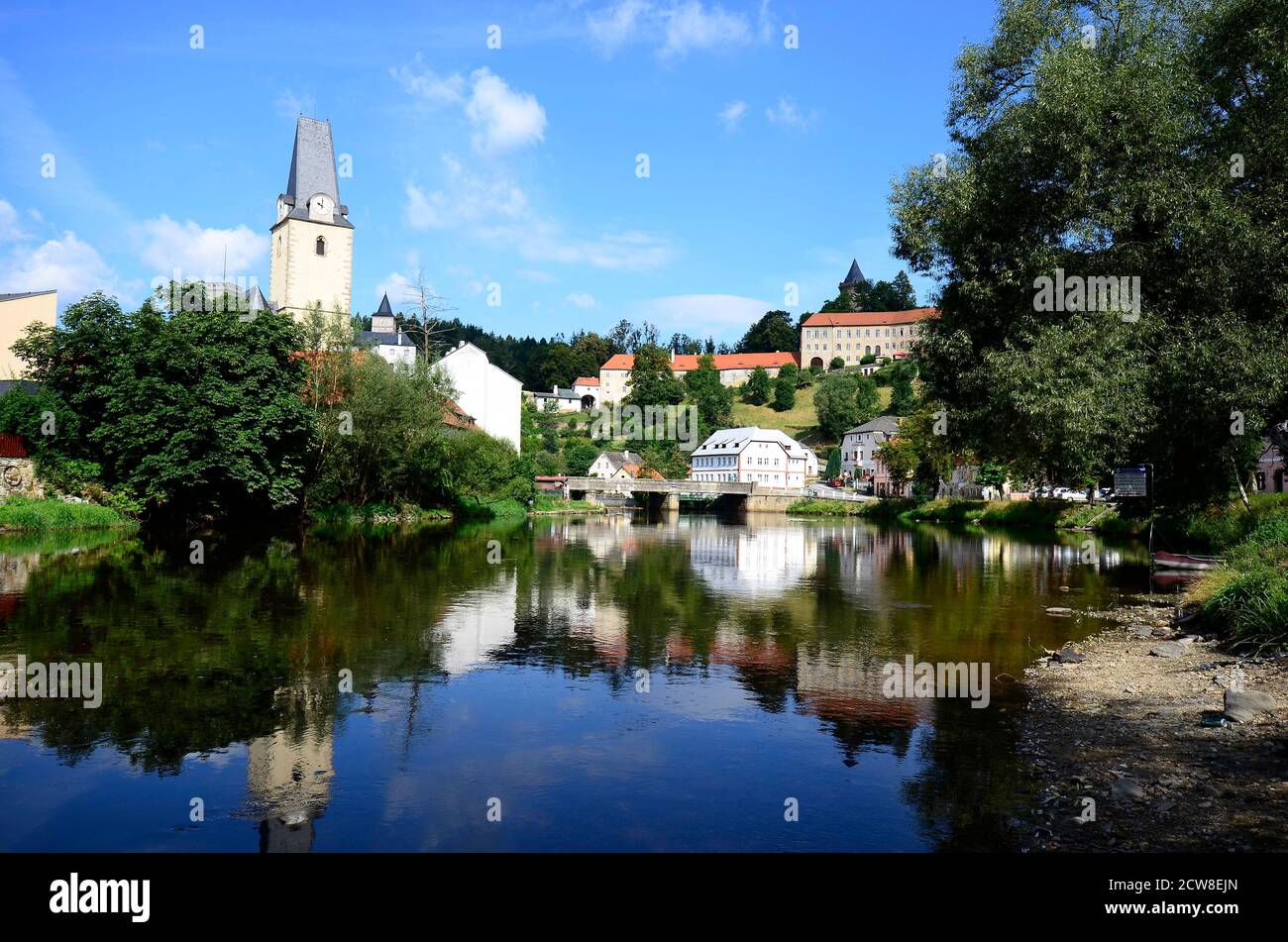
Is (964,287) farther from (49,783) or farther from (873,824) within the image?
(49,783)

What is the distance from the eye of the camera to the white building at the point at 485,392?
9069 cm

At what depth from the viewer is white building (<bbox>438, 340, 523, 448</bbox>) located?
90688mm

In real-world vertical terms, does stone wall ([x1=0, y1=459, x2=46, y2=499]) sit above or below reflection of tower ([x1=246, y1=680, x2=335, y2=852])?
above

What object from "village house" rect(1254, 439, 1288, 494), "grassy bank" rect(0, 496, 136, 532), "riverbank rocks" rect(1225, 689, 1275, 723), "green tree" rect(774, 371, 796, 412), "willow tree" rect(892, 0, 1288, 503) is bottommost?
"riverbank rocks" rect(1225, 689, 1275, 723)

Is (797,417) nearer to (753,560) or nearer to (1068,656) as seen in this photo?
(753,560)

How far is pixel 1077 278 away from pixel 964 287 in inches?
115

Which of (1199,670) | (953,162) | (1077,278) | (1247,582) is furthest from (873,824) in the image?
(953,162)

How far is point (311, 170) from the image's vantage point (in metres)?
89.2

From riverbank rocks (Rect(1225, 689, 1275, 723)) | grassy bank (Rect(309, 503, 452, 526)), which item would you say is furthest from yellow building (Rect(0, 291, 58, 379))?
riverbank rocks (Rect(1225, 689, 1275, 723))

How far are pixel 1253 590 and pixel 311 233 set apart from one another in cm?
9086

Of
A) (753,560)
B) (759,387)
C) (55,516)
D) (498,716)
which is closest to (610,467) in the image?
(759,387)

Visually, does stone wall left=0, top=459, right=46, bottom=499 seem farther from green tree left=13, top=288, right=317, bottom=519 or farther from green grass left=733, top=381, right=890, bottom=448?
green grass left=733, top=381, right=890, bottom=448

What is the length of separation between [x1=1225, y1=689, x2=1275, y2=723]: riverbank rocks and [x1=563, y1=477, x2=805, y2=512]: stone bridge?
91119mm

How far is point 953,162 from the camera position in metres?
26.7
